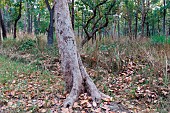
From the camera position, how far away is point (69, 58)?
3.62 m

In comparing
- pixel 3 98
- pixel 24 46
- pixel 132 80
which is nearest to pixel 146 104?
pixel 132 80

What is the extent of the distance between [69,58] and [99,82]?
1.41 meters

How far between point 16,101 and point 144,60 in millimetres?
3641

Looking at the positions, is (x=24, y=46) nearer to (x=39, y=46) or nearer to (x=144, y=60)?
Result: (x=39, y=46)

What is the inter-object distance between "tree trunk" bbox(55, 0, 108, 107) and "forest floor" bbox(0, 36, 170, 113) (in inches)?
7.6

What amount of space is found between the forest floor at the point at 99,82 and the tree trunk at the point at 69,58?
19cm

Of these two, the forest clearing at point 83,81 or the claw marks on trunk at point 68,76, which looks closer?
the forest clearing at point 83,81

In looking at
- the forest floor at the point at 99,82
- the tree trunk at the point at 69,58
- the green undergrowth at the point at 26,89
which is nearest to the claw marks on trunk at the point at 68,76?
the tree trunk at the point at 69,58

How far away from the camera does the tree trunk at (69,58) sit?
360cm

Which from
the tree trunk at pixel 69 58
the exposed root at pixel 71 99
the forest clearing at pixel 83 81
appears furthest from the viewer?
the tree trunk at pixel 69 58

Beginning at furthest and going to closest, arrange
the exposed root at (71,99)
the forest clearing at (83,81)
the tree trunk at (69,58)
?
the tree trunk at (69,58) < the forest clearing at (83,81) < the exposed root at (71,99)

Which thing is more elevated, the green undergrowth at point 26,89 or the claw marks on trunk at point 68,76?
the claw marks on trunk at point 68,76

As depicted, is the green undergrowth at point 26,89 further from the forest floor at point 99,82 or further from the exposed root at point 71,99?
the exposed root at point 71,99

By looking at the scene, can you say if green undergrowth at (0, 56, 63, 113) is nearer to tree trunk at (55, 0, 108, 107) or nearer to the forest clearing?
the forest clearing
